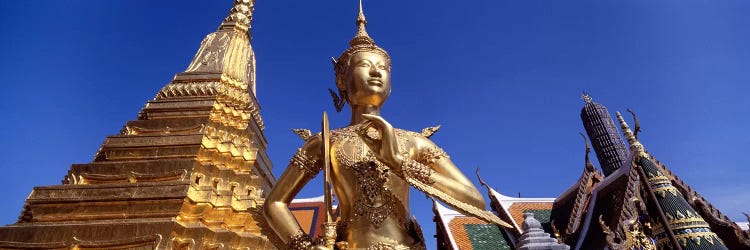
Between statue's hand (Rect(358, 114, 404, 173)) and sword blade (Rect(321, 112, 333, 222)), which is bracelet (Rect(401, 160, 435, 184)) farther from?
sword blade (Rect(321, 112, 333, 222))

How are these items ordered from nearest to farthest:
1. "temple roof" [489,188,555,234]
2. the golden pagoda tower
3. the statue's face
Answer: the statue's face, the golden pagoda tower, "temple roof" [489,188,555,234]

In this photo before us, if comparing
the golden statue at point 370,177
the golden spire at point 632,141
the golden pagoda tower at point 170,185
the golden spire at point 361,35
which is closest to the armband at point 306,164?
the golden statue at point 370,177

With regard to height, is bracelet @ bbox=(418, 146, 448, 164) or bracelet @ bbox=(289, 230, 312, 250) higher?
bracelet @ bbox=(418, 146, 448, 164)

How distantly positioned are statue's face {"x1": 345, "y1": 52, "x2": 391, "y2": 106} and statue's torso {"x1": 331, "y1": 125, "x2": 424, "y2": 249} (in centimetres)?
31

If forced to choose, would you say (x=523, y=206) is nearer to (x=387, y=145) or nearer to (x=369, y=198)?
(x=369, y=198)

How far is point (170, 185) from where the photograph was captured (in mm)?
8398

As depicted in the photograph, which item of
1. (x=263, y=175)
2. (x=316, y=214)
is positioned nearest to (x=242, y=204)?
(x=263, y=175)

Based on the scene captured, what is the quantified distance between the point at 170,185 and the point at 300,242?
21.9 ft

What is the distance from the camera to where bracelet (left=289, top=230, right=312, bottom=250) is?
252 cm

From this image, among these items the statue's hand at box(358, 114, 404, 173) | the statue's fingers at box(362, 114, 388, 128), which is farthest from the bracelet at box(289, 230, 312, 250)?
the statue's fingers at box(362, 114, 388, 128)

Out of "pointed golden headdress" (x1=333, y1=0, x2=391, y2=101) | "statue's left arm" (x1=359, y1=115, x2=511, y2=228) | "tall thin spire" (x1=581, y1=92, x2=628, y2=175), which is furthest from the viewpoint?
"tall thin spire" (x1=581, y1=92, x2=628, y2=175)

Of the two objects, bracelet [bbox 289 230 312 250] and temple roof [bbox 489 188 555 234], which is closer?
bracelet [bbox 289 230 312 250]

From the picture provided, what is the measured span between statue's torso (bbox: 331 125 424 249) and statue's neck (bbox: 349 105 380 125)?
0.26 m

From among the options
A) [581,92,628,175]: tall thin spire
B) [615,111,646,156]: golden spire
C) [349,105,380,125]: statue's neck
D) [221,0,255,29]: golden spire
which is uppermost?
[581,92,628,175]: tall thin spire
